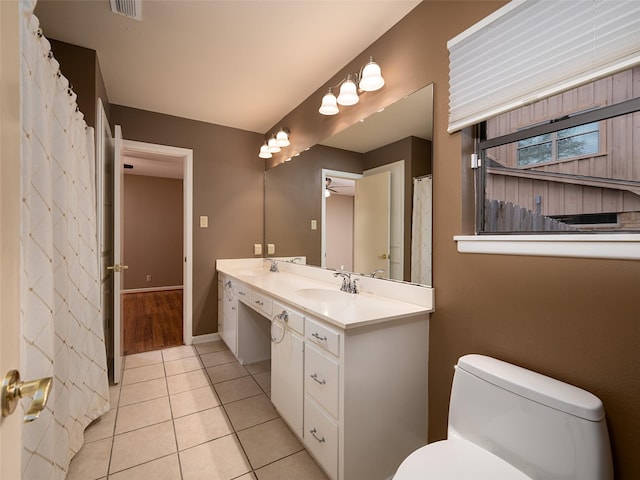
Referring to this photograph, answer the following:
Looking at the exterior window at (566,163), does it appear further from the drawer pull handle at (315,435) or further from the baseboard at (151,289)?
the baseboard at (151,289)

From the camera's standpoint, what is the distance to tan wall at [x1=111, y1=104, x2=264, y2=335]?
3.00 meters

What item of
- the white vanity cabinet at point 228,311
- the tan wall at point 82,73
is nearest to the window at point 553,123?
the white vanity cabinet at point 228,311

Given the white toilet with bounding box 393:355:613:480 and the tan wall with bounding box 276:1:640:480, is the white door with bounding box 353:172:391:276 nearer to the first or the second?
the tan wall with bounding box 276:1:640:480

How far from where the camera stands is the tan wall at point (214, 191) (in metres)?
3.00

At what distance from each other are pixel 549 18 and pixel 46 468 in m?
2.61

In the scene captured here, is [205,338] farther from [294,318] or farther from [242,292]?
[294,318]

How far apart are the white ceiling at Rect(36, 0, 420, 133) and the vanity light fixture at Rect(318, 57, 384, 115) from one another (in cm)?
21

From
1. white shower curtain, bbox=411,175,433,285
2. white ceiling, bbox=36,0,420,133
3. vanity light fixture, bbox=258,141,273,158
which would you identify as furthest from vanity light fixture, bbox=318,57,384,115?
vanity light fixture, bbox=258,141,273,158

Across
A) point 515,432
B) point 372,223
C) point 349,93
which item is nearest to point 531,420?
point 515,432

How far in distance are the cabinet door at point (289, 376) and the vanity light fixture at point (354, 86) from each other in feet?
4.85

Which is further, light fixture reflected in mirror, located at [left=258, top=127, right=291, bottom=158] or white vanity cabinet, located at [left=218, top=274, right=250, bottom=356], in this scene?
light fixture reflected in mirror, located at [left=258, top=127, right=291, bottom=158]

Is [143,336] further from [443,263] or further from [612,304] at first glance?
[612,304]

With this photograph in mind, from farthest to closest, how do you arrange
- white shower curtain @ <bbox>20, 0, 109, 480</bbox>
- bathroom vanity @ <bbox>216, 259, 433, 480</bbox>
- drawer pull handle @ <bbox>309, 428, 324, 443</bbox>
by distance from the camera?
drawer pull handle @ <bbox>309, 428, 324, 443</bbox>, bathroom vanity @ <bbox>216, 259, 433, 480</bbox>, white shower curtain @ <bbox>20, 0, 109, 480</bbox>

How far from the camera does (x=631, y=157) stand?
0.95m
